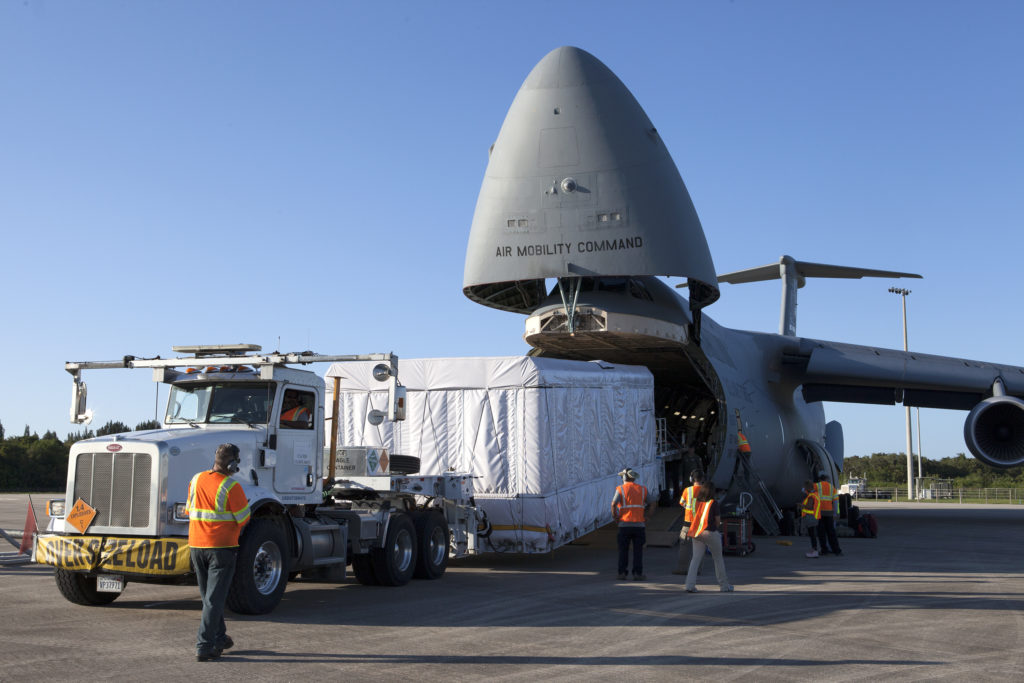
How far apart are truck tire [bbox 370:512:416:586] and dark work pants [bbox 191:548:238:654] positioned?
13.1 feet

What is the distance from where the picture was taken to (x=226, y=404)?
1074 centimetres

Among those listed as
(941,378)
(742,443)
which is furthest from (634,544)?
(941,378)

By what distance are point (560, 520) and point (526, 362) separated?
2.44 metres

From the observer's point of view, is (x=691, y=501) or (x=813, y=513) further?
(x=813, y=513)

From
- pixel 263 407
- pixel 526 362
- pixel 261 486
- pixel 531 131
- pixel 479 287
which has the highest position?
pixel 531 131

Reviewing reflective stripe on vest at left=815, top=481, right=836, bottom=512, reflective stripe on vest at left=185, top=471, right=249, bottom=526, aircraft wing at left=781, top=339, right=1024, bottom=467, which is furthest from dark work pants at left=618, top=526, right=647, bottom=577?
aircraft wing at left=781, top=339, right=1024, bottom=467

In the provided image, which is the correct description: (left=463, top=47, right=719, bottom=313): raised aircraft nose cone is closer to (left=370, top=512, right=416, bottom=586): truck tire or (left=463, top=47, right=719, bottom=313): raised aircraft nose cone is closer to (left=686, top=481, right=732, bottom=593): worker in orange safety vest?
(left=686, top=481, right=732, bottom=593): worker in orange safety vest

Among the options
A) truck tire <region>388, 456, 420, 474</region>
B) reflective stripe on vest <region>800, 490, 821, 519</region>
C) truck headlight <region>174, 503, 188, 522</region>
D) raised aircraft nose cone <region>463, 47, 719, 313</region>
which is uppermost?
raised aircraft nose cone <region>463, 47, 719, 313</region>

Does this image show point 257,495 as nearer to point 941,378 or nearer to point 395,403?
point 395,403

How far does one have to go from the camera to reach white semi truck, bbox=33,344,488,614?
9.38 m

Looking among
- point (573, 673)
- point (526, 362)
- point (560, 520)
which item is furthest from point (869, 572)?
point (573, 673)

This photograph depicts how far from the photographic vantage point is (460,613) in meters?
9.84

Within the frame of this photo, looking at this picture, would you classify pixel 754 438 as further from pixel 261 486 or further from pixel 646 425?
pixel 261 486

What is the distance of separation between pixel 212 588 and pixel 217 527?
0.52 meters
